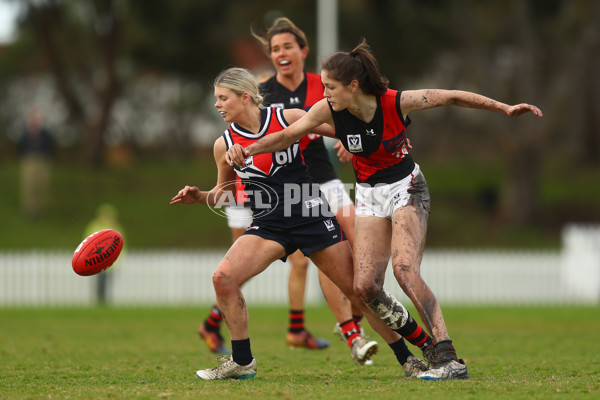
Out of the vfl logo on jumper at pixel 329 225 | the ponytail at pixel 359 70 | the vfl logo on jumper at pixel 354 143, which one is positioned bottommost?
the vfl logo on jumper at pixel 329 225

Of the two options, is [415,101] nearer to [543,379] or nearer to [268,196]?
[268,196]

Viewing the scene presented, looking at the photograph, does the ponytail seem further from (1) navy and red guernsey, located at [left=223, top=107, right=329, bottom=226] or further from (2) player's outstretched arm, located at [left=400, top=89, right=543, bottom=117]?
(1) navy and red guernsey, located at [left=223, top=107, right=329, bottom=226]

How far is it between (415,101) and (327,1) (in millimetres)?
14621

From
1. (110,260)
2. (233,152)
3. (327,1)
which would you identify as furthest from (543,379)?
(327,1)

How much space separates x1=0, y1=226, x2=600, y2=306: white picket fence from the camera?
58.9 ft

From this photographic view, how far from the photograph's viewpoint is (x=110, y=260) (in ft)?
21.0

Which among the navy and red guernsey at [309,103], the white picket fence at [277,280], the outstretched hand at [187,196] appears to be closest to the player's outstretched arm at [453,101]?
the outstretched hand at [187,196]

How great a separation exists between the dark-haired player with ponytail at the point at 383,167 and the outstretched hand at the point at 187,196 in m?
0.47

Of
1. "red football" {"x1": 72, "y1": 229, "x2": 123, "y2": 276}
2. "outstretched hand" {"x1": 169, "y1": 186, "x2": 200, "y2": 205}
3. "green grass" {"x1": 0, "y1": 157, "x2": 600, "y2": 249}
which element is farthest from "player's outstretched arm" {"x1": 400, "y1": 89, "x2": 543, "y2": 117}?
"green grass" {"x1": 0, "y1": 157, "x2": 600, "y2": 249}

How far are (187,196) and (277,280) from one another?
478 inches

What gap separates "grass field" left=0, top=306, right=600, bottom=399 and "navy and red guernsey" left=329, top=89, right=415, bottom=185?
4.79 feet

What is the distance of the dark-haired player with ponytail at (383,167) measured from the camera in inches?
231

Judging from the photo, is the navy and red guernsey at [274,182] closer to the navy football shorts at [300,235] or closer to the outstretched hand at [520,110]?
the navy football shorts at [300,235]

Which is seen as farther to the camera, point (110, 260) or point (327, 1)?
point (327, 1)
